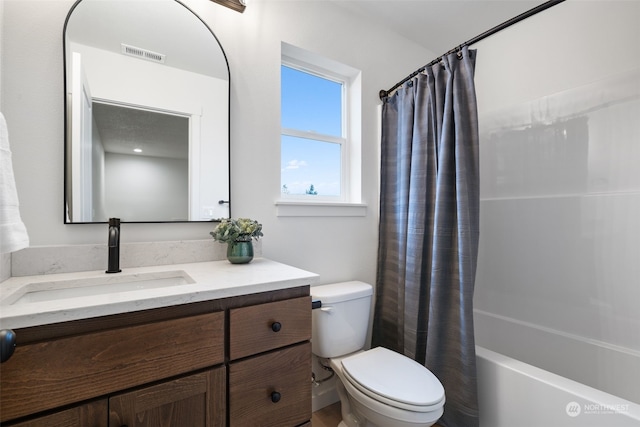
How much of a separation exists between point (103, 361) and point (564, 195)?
7.70 feet

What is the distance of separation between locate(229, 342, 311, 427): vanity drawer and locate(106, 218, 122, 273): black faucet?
610 millimetres

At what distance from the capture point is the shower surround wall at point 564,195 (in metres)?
1.52

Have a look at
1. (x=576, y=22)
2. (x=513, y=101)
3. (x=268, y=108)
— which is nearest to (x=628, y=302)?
(x=513, y=101)

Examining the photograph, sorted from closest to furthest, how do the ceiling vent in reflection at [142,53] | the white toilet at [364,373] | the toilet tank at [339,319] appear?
the white toilet at [364,373] < the ceiling vent in reflection at [142,53] < the toilet tank at [339,319]

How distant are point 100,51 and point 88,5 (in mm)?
183

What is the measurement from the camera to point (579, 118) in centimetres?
168

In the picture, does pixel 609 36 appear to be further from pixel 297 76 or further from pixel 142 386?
pixel 142 386

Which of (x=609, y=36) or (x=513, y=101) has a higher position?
Answer: (x=609, y=36)

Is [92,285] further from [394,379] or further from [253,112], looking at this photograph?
[394,379]

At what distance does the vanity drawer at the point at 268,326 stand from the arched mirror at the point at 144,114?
0.65 m

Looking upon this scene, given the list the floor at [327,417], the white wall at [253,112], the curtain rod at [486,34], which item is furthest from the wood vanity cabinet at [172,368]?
the curtain rod at [486,34]
